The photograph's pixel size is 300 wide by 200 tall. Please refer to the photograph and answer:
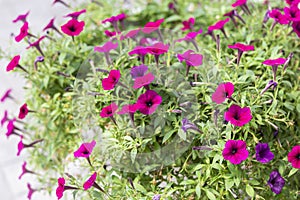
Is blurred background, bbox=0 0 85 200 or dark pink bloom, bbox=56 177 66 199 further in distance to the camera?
blurred background, bbox=0 0 85 200

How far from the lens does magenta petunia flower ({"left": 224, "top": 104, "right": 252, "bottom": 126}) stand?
109cm

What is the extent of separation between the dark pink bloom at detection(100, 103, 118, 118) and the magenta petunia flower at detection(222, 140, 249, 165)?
0.94 feet

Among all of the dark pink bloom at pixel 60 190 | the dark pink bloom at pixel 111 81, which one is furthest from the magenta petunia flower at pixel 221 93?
the dark pink bloom at pixel 60 190

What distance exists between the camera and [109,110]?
3.81 ft

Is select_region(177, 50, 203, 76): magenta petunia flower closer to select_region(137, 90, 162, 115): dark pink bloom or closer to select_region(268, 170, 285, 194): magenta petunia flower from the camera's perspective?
select_region(137, 90, 162, 115): dark pink bloom

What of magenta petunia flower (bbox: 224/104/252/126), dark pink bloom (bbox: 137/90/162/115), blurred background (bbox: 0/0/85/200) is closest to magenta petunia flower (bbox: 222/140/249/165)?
magenta petunia flower (bbox: 224/104/252/126)

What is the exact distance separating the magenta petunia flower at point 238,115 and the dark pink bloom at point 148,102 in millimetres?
166

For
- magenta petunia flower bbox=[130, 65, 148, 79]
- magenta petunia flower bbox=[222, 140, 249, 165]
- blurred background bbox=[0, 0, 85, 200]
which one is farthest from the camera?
blurred background bbox=[0, 0, 85, 200]

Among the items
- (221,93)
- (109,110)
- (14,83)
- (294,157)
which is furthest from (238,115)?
(14,83)

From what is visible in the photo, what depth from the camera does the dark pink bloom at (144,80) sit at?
1118 mm

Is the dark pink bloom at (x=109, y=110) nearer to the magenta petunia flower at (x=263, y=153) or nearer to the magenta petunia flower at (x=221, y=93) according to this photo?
the magenta petunia flower at (x=221, y=93)

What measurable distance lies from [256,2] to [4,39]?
175 cm

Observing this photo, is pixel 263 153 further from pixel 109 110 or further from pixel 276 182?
pixel 109 110

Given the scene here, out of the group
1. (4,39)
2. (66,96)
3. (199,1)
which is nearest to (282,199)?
(66,96)
